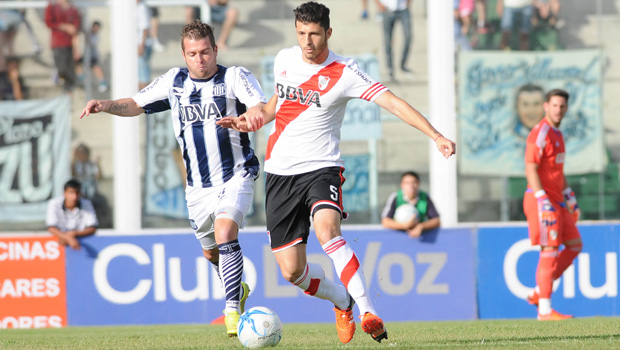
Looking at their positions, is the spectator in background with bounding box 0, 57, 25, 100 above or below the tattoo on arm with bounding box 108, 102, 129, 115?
above

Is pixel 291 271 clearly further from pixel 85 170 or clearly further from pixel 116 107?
pixel 85 170

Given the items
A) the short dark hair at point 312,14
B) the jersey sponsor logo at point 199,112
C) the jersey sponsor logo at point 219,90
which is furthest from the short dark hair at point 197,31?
the short dark hair at point 312,14

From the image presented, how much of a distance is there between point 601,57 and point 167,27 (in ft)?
18.9

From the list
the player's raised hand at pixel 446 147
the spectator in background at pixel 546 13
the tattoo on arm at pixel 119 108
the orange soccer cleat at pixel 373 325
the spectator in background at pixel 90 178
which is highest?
the spectator in background at pixel 546 13

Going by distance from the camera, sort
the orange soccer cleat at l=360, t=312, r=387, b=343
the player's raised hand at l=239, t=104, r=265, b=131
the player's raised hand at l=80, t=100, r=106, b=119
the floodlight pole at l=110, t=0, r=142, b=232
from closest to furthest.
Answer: the orange soccer cleat at l=360, t=312, r=387, b=343
the player's raised hand at l=239, t=104, r=265, b=131
the player's raised hand at l=80, t=100, r=106, b=119
the floodlight pole at l=110, t=0, r=142, b=232

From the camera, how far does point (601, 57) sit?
518 inches

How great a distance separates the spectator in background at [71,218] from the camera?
1131 centimetres

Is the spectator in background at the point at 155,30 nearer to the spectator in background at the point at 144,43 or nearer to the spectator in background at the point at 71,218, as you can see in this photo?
the spectator in background at the point at 144,43

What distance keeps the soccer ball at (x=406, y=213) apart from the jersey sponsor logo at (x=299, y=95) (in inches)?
188

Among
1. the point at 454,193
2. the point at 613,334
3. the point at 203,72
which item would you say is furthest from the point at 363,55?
the point at 613,334

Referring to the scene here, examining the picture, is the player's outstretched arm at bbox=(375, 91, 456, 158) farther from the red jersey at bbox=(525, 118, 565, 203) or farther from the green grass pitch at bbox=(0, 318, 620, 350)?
the red jersey at bbox=(525, 118, 565, 203)

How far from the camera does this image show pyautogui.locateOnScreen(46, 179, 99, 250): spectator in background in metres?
11.3

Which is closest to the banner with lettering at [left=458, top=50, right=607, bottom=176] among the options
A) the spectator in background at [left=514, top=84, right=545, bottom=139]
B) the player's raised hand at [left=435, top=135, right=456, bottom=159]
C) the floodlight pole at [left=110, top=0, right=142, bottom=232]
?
the spectator in background at [left=514, top=84, right=545, bottom=139]

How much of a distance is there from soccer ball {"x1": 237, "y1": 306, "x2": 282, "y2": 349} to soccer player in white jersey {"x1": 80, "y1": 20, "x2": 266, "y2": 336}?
66cm
